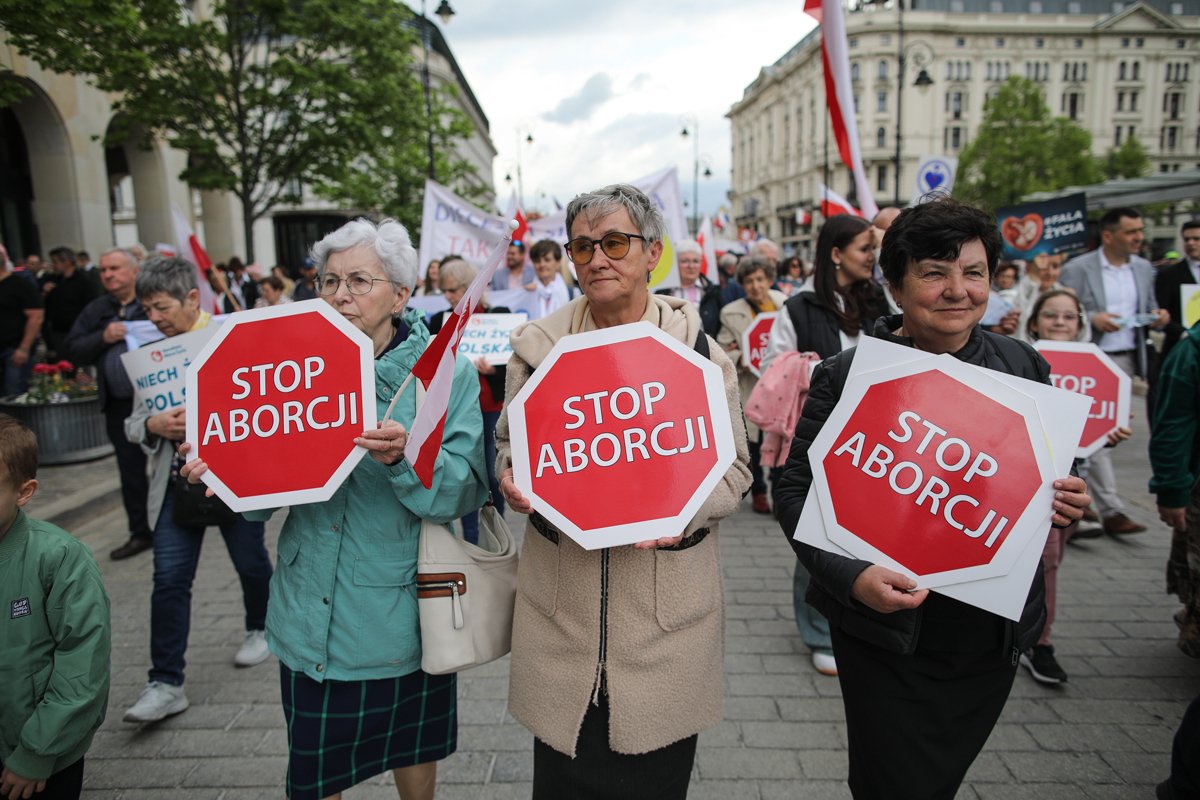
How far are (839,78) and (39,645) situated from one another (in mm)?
5379

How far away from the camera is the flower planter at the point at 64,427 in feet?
24.8

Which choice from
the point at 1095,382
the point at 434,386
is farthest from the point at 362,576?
the point at 1095,382

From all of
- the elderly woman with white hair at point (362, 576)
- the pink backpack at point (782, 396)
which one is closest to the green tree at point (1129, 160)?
the pink backpack at point (782, 396)

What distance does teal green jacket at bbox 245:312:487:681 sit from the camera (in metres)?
2.19

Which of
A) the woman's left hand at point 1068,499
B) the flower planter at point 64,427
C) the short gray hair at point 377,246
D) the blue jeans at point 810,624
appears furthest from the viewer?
the flower planter at point 64,427

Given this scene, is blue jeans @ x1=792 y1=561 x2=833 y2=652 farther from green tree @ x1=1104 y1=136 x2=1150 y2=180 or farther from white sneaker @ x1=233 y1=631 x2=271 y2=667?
green tree @ x1=1104 y1=136 x2=1150 y2=180

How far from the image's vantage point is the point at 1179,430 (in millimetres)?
3205

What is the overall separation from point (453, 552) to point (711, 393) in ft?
3.06

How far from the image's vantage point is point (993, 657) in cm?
197

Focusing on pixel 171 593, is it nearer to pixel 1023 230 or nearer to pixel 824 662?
pixel 824 662

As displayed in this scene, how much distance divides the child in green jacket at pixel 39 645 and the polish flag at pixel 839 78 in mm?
4817

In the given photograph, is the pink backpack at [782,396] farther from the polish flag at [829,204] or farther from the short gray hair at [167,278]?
the short gray hair at [167,278]

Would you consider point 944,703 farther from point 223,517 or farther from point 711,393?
point 223,517

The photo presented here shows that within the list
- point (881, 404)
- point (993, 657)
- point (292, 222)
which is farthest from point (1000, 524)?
point (292, 222)
